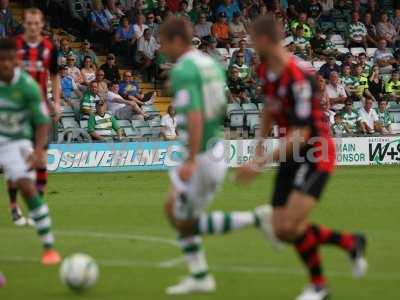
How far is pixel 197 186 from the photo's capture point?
26.9 feet

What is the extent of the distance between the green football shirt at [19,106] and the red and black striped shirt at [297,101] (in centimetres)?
258

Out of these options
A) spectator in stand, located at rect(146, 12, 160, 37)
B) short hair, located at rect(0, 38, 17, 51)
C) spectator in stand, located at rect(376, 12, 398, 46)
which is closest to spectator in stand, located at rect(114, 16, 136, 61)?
spectator in stand, located at rect(146, 12, 160, 37)

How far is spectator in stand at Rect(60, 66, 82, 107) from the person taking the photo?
23.6 meters

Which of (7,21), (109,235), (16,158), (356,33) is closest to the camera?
(16,158)

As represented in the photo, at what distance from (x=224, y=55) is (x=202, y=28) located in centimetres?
108

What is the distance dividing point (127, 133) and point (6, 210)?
913 cm

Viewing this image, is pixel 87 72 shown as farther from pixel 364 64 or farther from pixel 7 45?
pixel 7 45

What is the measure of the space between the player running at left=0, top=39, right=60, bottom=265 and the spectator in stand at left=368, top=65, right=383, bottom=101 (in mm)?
18676

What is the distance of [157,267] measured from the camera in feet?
32.1

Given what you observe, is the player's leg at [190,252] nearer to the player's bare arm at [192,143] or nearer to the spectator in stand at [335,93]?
the player's bare arm at [192,143]

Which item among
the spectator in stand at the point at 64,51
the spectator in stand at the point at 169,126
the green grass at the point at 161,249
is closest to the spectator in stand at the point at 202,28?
the spectator in stand at the point at 169,126

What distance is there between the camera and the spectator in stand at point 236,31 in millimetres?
27609

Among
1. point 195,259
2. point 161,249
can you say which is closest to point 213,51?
point 161,249

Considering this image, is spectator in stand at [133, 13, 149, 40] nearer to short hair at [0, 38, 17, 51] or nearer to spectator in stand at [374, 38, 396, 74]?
spectator in stand at [374, 38, 396, 74]
